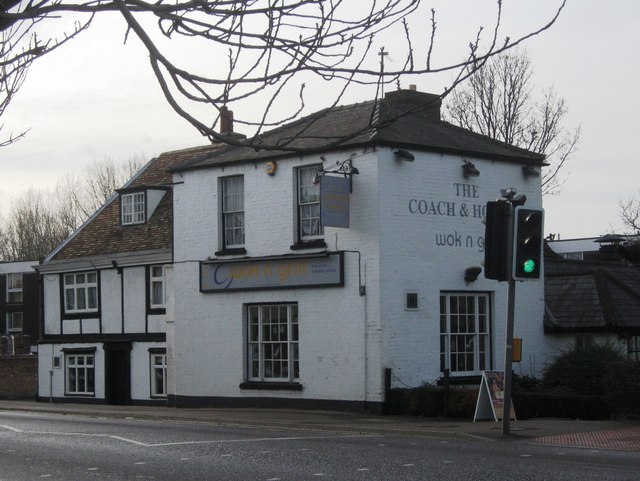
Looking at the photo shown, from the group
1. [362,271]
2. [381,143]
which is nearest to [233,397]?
[362,271]

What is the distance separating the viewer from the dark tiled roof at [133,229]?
34344 millimetres

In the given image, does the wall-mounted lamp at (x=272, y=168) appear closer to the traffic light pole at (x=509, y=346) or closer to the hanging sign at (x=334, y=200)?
the hanging sign at (x=334, y=200)

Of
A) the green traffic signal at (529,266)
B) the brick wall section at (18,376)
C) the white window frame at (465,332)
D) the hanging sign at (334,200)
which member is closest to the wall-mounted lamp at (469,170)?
the white window frame at (465,332)

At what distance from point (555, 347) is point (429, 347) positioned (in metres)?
4.67

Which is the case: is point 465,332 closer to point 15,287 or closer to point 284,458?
point 284,458

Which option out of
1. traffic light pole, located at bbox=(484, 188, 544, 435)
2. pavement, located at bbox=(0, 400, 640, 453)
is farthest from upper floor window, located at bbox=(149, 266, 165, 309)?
traffic light pole, located at bbox=(484, 188, 544, 435)

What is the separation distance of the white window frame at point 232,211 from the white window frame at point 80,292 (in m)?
7.50

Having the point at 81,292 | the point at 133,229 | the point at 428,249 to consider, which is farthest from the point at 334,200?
the point at 81,292

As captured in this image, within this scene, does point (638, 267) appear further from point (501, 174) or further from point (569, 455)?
point (569, 455)

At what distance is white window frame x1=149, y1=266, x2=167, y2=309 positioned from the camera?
33250 mm

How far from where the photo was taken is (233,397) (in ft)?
95.0

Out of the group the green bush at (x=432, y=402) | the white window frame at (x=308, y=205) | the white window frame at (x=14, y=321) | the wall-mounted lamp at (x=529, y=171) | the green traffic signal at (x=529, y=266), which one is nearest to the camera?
the green traffic signal at (x=529, y=266)

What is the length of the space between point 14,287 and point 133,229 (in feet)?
139

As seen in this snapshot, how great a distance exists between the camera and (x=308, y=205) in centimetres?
2766
